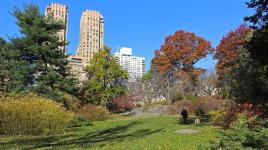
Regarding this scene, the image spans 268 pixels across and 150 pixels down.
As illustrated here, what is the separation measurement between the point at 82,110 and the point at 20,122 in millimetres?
13163

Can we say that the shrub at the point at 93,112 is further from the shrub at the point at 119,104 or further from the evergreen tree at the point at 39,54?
the shrub at the point at 119,104

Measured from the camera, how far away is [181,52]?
48.3 metres

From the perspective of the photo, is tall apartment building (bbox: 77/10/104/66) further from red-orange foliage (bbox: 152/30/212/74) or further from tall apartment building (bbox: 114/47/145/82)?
red-orange foliage (bbox: 152/30/212/74)

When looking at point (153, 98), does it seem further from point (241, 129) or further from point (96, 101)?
point (241, 129)

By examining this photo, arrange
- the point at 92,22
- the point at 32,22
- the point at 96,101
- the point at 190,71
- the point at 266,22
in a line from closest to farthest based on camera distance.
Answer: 1. the point at 266,22
2. the point at 32,22
3. the point at 96,101
4. the point at 190,71
5. the point at 92,22

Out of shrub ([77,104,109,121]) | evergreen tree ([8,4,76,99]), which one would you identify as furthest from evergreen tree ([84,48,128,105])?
evergreen tree ([8,4,76,99])

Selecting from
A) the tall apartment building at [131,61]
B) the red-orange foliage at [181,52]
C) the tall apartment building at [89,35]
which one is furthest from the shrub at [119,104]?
the tall apartment building at [131,61]

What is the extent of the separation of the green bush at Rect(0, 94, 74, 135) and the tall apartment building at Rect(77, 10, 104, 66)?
197ft

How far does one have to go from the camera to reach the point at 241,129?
6234 millimetres

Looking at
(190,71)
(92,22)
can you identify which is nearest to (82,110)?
(190,71)

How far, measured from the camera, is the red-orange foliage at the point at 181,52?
159 ft

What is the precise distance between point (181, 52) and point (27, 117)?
3582 cm

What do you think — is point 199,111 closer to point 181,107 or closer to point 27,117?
point 181,107

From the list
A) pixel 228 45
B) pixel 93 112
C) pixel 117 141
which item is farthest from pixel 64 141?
pixel 228 45
